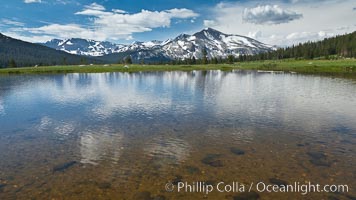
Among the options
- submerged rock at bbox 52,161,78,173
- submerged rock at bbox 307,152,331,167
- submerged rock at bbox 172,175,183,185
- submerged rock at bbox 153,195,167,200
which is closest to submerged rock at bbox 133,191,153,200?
submerged rock at bbox 153,195,167,200

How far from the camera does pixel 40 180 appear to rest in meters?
15.4

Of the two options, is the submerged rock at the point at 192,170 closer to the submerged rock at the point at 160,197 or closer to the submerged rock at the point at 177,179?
the submerged rock at the point at 177,179

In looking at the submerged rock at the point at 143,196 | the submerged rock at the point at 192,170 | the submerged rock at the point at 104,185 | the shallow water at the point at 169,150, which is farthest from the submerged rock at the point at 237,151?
the submerged rock at the point at 104,185

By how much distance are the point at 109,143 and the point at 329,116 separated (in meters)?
24.7

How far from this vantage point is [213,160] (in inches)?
715

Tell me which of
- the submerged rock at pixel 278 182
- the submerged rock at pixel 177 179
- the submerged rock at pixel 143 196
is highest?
the submerged rock at pixel 278 182

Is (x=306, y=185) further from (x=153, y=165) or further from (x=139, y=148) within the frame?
(x=139, y=148)

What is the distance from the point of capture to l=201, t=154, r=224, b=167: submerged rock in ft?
57.4

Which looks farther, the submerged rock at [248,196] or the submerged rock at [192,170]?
the submerged rock at [192,170]

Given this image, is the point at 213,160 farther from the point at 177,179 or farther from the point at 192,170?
the point at 177,179

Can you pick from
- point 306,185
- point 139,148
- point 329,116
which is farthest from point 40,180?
point 329,116

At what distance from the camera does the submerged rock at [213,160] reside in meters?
17.5

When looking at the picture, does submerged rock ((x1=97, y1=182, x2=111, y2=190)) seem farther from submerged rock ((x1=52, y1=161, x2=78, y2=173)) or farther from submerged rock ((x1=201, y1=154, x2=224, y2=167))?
submerged rock ((x1=201, y1=154, x2=224, y2=167))

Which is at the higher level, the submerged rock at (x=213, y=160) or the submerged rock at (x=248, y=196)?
the submerged rock at (x=213, y=160)
